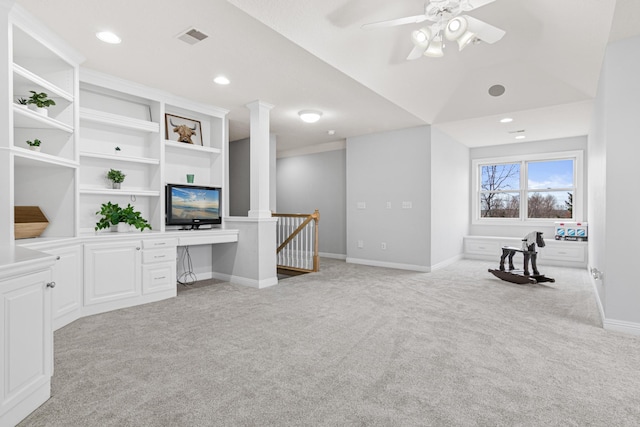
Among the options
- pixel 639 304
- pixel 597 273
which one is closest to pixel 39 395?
pixel 639 304

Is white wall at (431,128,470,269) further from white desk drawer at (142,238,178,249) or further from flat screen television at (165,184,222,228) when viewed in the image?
white desk drawer at (142,238,178,249)

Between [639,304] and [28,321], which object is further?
[639,304]

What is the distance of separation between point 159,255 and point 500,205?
24.0 feet

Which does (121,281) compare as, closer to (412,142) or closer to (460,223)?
(412,142)

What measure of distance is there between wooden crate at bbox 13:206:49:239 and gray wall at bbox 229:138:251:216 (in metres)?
4.11

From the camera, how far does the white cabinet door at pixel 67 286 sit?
2.94 m

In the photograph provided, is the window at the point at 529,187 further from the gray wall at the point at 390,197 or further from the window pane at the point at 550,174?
the gray wall at the point at 390,197

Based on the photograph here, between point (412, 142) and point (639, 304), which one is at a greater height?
point (412, 142)

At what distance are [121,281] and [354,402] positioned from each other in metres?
2.98

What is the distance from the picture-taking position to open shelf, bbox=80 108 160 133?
3.64 m

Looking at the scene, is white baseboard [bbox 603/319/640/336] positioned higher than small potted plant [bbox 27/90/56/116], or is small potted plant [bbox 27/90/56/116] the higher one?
small potted plant [bbox 27/90/56/116]

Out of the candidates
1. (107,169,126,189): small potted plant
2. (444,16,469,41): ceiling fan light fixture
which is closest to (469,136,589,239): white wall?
(444,16,469,41): ceiling fan light fixture

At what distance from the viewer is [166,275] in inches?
158

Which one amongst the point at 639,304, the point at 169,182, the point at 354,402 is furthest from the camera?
the point at 169,182
